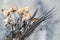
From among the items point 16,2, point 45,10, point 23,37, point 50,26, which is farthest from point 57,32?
point 16,2

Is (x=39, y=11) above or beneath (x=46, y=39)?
above

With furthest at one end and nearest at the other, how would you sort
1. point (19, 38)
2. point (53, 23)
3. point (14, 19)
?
1. point (53, 23)
2. point (14, 19)
3. point (19, 38)

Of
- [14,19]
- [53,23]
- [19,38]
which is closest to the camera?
[19,38]

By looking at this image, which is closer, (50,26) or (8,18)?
(8,18)

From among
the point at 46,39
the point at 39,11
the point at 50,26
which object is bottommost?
the point at 46,39

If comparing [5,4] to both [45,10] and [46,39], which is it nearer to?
[45,10]

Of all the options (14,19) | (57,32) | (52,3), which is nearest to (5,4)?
(14,19)
